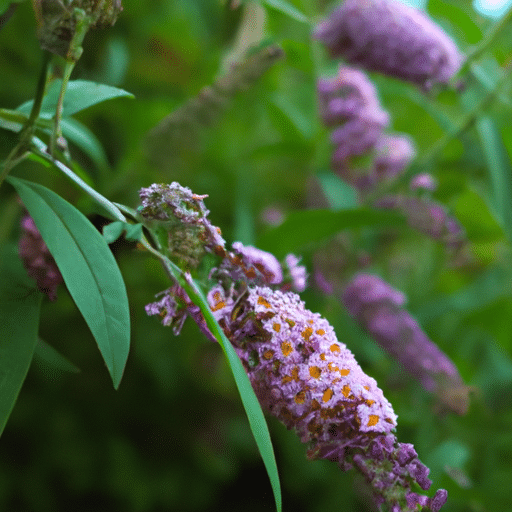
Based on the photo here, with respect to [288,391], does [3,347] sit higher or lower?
lower

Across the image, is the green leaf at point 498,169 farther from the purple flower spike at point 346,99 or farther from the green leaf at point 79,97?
the green leaf at point 79,97

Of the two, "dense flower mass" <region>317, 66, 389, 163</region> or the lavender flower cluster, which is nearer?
the lavender flower cluster

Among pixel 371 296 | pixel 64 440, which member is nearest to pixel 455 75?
pixel 371 296

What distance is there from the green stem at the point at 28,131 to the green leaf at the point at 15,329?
0.29 ft

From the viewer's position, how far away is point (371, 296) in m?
0.78

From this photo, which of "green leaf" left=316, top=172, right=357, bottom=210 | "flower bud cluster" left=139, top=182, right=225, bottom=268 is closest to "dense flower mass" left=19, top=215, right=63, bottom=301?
"flower bud cluster" left=139, top=182, right=225, bottom=268

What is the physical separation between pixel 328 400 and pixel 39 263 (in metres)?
0.26

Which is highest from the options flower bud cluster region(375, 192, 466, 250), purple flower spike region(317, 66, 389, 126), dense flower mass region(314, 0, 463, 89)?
dense flower mass region(314, 0, 463, 89)

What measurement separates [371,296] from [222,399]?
49 centimetres

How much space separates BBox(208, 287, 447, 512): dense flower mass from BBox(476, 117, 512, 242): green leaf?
0.49 meters

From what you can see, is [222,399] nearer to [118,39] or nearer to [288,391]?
[118,39]

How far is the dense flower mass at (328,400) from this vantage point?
1.07 ft

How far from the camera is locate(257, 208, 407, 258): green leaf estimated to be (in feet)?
2.37

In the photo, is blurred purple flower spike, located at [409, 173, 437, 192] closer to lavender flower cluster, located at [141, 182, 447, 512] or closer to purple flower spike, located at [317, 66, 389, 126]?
purple flower spike, located at [317, 66, 389, 126]
